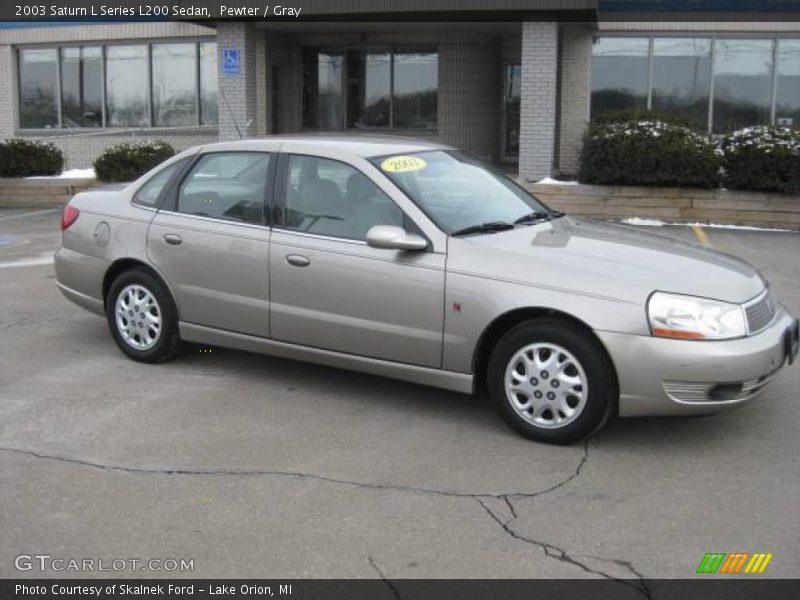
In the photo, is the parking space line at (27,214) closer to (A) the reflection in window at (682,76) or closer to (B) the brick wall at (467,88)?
(B) the brick wall at (467,88)

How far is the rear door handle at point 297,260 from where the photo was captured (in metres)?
5.68

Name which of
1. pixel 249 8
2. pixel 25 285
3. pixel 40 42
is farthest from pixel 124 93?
pixel 25 285

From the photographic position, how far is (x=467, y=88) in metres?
19.2

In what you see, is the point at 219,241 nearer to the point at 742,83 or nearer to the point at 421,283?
the point at 421,283

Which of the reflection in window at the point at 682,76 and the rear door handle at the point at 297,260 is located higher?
the reflection in window at the point at 682,76

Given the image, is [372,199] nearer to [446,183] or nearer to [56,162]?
[446,183]

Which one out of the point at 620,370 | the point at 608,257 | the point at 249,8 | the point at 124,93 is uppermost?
the point at 249,8

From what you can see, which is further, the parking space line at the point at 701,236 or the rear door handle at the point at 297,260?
the parking space line at the point at 701,236

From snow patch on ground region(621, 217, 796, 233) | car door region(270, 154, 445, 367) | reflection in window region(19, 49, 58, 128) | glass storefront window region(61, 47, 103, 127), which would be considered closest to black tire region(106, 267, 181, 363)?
car door region(270, 154, 445, 367)

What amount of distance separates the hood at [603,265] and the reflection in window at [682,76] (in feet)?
43.3

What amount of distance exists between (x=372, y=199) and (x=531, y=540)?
2.40 metres

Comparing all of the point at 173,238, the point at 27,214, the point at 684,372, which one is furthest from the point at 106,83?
the point at 684,372

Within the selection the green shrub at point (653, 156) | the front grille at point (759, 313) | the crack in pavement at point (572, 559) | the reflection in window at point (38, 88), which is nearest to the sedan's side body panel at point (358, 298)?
the crack in pavement at point (572, 559)

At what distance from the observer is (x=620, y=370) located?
4809 mm
